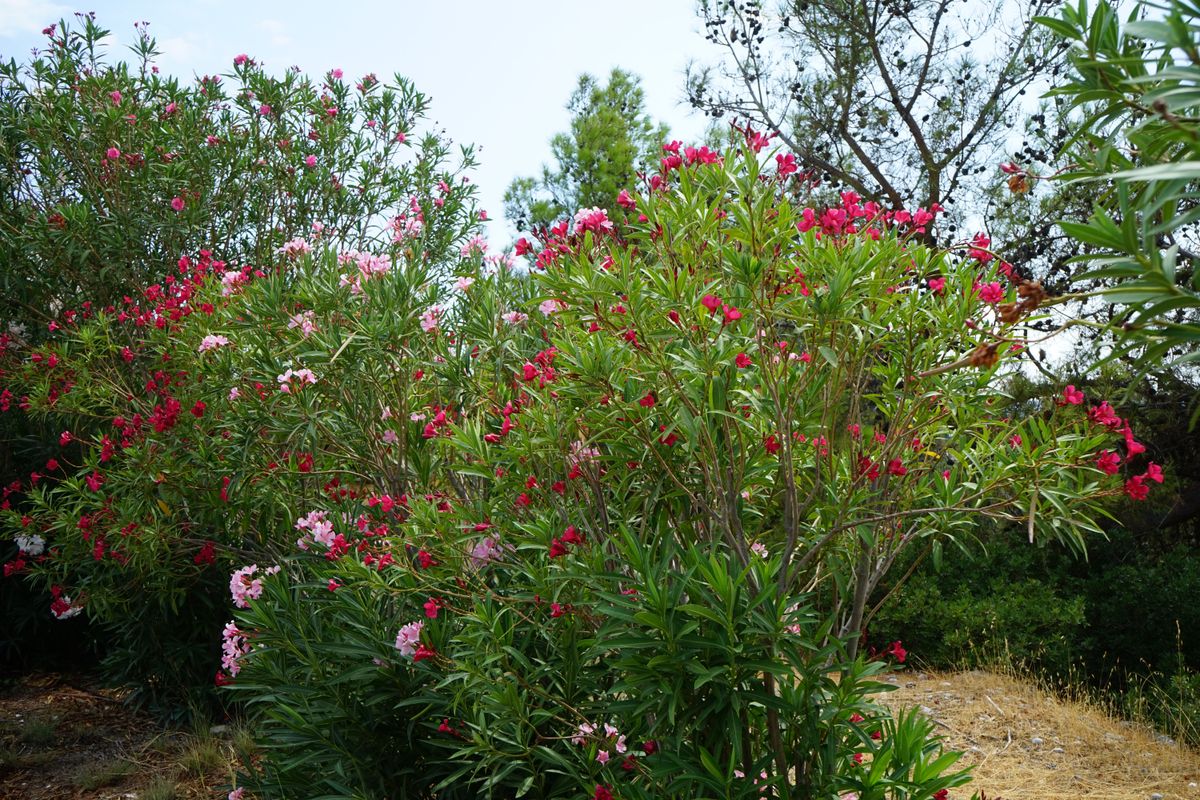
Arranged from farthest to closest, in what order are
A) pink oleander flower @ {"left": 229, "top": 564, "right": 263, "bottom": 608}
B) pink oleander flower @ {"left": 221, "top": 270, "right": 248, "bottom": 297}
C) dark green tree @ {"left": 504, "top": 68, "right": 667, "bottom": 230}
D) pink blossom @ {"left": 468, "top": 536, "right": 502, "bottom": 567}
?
dark green tree @ {"left": 504, "top": 68, "right": 667, "bottom": 230} → pink oleander flower @ {"left": 221, "top": 270, "right": 248, "bottom": 297} → pink oleander flower @ {"left": 229, "top": 564, "right": 263, "bottom": 608} → pink blossom @ {"left": 468, "top": 536, "right": 502, "bottom": 567}

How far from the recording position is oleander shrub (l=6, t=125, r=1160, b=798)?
232 centimetres

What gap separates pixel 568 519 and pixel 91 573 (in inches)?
158

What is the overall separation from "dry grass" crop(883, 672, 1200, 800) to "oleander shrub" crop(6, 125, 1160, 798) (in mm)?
2156

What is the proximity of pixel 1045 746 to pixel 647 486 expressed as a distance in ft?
13.3

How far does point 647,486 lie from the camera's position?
269cm

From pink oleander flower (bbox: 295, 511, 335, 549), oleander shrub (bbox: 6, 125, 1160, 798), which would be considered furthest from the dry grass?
pink oleander flower (bbox: 295, 511, 335, 549)

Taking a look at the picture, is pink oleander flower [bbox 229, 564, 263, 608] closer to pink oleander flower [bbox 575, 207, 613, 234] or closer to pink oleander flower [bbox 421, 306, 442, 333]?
pink oleander flower [bbox 421, 306, 442, 333]

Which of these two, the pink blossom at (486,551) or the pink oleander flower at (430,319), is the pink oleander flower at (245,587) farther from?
the pink oleander flower at (430,319)

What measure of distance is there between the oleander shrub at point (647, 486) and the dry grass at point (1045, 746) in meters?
2.16

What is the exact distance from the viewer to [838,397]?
102 inches

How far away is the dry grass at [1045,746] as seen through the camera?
4.86 m

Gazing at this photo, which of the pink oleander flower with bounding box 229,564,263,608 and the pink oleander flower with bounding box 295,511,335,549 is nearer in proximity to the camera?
the pink oleander flower with bounding box 295,511,335,549

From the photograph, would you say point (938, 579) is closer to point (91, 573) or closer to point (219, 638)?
point (219, 638)

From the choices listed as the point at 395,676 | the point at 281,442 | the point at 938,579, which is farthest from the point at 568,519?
the point at 938,579
